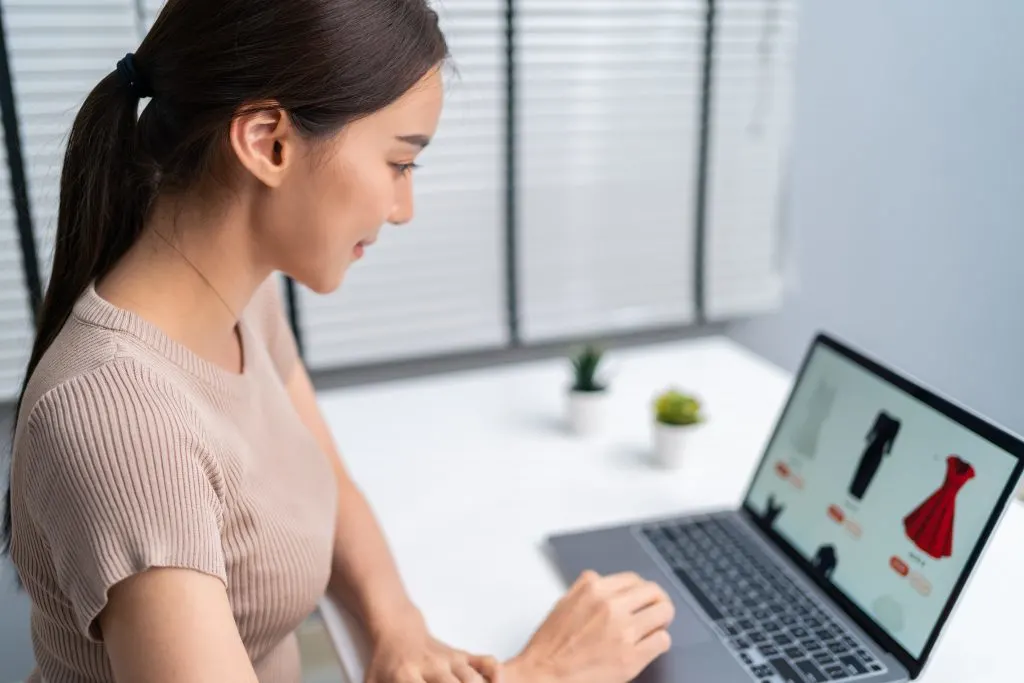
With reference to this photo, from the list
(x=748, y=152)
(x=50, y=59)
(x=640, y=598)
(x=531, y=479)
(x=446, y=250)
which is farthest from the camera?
(x=748, y=152)

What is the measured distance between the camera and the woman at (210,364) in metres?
0.67

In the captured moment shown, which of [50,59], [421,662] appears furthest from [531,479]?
[50,59]

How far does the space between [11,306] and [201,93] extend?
4.32ft

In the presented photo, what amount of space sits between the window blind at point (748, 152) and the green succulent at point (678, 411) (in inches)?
46.0

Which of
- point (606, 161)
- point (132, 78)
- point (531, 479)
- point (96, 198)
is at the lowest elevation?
point (531, 479)

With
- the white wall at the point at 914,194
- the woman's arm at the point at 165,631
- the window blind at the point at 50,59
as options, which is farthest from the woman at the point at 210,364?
the window blind at the point at 50,59

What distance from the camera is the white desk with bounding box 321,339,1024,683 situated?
944 mm

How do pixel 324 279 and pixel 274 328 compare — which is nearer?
pixel 324 279

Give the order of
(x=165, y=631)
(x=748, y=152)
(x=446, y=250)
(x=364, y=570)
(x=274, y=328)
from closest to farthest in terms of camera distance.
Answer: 1. (x=165, y=631)
2. (x=364, y=570)
3. (x=274, y=328)
4. (x=446, y=250)
5. (x=748, y=152)

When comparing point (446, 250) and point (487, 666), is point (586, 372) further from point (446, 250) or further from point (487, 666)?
point (446, 250)

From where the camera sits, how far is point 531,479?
49.6 inches

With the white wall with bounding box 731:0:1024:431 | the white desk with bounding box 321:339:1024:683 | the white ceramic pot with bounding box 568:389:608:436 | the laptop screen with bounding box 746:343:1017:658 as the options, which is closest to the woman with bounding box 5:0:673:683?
the white desk with bounding box 321:339:1024:683

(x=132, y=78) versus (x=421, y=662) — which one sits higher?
(x=132, y=78)

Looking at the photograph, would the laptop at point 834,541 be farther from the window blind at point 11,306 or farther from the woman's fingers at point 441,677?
the window blind at point 11,306
